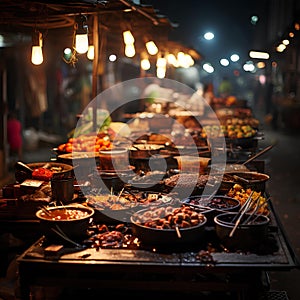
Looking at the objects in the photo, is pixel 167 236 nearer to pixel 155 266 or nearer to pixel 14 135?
pixel 155 266

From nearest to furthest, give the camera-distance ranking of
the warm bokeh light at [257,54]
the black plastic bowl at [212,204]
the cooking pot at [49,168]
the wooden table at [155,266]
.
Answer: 1. the wooden table at [155,266]
2. the black plastic bowl at [212,204]
3. the cooking pot at [49,168]
4. the warm bokeh light at [257,54]

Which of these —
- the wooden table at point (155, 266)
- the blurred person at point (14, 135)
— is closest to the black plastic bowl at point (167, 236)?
the wooden table at point (155, 266)

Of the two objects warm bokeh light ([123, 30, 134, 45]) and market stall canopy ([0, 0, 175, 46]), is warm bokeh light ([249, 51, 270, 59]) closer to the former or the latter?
market stall canopy ([0, 0, 175, 46])

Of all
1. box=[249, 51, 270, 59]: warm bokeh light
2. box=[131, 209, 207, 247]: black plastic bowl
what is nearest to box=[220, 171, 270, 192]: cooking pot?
box=[131, 209, 207, 247]: black plastic bowl

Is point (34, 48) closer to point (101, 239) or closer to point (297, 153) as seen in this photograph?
point (101, 239)

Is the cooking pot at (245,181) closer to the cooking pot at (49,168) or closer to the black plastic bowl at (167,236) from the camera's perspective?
the black plastic bowl at (167,236)

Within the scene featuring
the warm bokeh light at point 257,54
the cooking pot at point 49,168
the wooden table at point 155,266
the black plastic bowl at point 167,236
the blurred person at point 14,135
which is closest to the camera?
the wooden table at point 155,266

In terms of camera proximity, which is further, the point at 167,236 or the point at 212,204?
the point at 212,204

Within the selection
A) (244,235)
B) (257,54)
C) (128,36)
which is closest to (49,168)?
(128,36)

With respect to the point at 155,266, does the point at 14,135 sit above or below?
above

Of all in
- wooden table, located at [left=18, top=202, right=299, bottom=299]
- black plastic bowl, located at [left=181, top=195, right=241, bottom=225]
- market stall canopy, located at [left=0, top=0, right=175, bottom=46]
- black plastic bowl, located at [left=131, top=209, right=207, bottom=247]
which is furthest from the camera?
market stall canopy, located at [left=0, top=0, right=175, bottom=46]

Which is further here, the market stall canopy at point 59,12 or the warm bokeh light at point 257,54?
the warm bokeh light at point 257,54

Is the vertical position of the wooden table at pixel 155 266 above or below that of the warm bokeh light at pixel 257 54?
below

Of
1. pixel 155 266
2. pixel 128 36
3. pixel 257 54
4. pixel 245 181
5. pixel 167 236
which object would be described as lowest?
pixel 155 266
